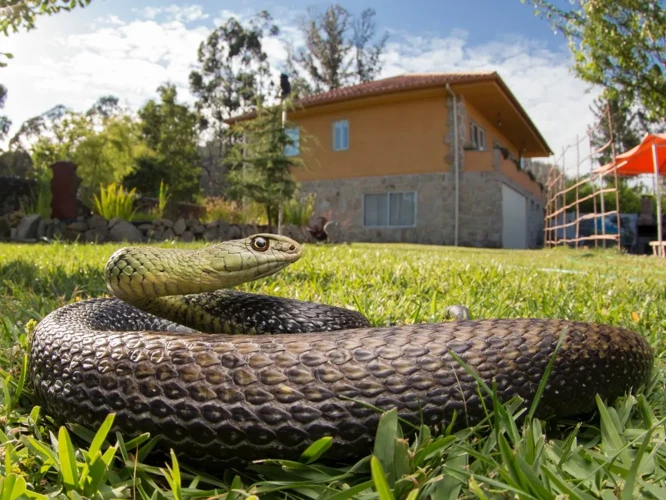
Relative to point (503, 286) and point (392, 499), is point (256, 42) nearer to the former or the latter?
point (503, 286)

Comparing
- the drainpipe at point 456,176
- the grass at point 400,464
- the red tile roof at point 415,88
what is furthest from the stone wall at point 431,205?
A: the grass at point 400,464

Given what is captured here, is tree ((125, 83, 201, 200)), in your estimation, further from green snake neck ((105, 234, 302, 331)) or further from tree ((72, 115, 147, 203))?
green snake neck ((105, 234, 302, 331))

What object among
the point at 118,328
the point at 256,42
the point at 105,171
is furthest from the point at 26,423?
the point at 256,42

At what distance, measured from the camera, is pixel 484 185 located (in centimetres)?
1819

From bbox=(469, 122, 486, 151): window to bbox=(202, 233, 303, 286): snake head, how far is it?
18.6 m

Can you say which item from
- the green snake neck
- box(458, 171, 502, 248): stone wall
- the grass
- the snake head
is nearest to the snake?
the grass

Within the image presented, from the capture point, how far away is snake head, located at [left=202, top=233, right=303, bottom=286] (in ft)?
6.21

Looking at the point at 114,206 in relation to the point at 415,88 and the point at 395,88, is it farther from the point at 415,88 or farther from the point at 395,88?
the point at 415,88

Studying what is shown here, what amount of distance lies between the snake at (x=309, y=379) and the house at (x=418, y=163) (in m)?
16.5

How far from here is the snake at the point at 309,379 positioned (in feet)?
3.89

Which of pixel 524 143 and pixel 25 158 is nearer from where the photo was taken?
pixel 524 143

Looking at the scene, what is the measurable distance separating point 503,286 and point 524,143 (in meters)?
26.9

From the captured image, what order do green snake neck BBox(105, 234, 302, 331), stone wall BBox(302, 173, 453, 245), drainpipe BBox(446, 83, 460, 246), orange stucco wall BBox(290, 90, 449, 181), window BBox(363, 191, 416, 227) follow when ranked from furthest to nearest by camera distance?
window BBox(363, 191, 416, 227) → orange stucco wall BBox(290, 90, 449, 181) → stone wall BBox(302, 173, 453, 245) → drainpipe BBox(446, 83, 460, 246) → green snake neck BBox(105, 234, 302, 331)

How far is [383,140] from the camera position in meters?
19.8
